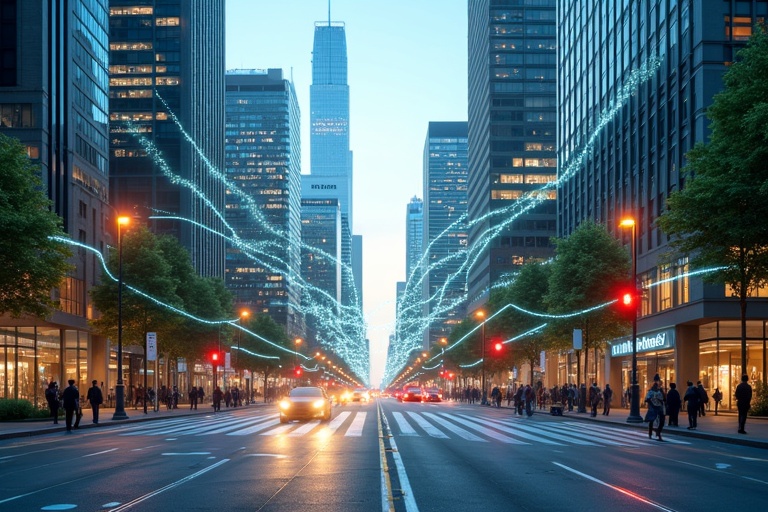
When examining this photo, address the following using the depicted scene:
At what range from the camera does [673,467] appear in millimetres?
19391

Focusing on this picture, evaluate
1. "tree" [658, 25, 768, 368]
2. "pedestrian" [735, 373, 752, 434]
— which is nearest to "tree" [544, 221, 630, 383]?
"tree" [658, 25, 768, 368]

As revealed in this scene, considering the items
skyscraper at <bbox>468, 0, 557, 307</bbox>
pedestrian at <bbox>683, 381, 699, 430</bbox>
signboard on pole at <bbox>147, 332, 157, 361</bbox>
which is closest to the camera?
pedestrian at <bbox>683, 381, 699, 430</bbox>

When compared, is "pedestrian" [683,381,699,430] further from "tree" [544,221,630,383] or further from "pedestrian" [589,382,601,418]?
"tree" [544,221,630,383]

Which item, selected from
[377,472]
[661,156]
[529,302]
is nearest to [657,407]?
[377,472]

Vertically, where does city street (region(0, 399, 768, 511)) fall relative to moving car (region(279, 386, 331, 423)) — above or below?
above

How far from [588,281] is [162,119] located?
93.0m

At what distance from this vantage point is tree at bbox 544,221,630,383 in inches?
2183

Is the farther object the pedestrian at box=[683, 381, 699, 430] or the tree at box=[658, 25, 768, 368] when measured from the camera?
the pedestrian at box=[683, 381, 699, 430]

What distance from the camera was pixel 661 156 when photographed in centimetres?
5628

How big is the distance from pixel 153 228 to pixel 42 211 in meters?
95.5

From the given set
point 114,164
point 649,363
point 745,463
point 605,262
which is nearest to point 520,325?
point 649,363

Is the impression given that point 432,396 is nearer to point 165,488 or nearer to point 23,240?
point 23,240

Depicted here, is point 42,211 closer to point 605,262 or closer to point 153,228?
point 605,262

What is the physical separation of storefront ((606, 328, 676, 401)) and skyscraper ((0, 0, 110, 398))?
123 ft
